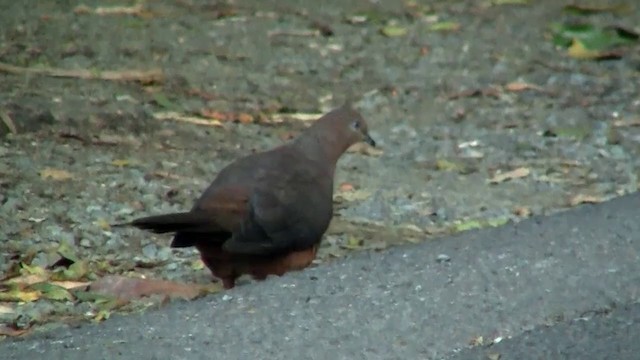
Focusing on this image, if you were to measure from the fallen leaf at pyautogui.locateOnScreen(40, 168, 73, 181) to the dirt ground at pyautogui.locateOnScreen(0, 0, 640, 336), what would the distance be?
0.02m

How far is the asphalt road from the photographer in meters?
5.30

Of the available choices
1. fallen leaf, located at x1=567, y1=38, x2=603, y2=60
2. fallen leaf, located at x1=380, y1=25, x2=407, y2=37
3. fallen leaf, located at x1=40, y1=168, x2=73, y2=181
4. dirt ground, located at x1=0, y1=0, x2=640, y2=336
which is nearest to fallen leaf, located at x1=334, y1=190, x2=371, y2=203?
dirt ground, located at x1=0, y1=0, x2=640, y2=336

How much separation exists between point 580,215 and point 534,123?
2650 millimetres

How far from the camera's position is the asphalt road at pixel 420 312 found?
17.4ft

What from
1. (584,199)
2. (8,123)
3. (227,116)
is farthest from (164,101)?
(584,199)

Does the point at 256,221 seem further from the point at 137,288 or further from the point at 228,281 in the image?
the point at 137,288

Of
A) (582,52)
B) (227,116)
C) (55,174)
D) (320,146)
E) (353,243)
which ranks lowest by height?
(582,52)

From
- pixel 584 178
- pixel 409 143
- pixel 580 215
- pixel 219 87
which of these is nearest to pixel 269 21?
pixel 219 87

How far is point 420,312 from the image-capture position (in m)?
5.68

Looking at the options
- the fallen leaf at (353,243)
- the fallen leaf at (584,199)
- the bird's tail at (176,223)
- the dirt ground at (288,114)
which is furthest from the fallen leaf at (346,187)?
the bird's tail at (176,223)

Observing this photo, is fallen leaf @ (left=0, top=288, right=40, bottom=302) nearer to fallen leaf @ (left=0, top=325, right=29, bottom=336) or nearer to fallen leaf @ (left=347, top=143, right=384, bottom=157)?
fallen leaf @ (left=0, top=325, right=29, bottom=336)

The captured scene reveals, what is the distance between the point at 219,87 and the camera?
1027 cm

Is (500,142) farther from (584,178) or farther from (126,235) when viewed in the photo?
(126,235)

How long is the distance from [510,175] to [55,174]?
2516mm
